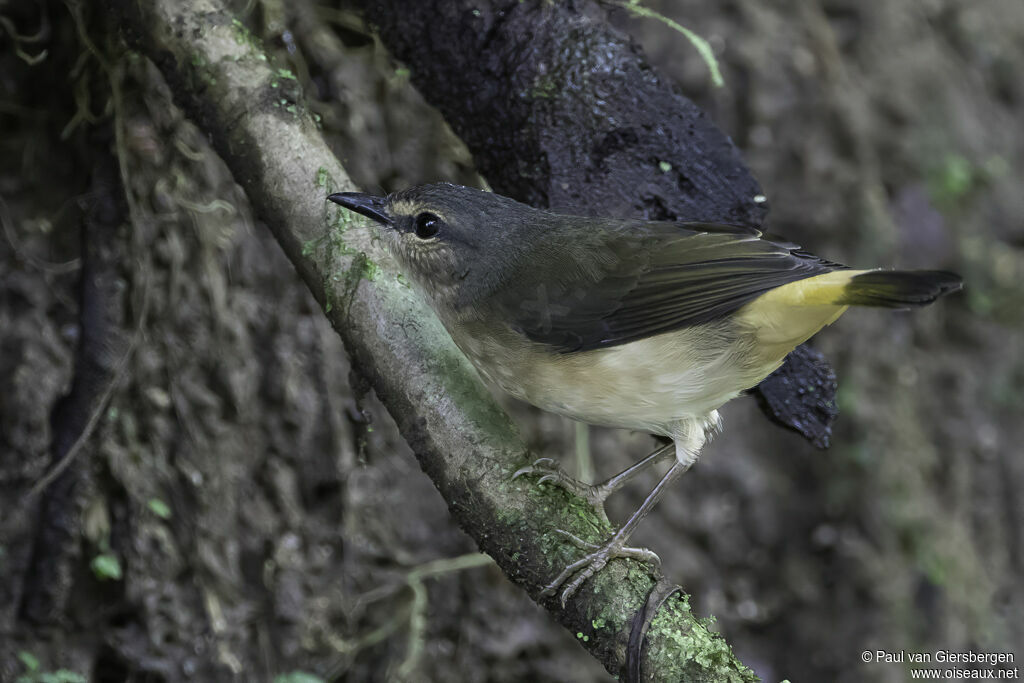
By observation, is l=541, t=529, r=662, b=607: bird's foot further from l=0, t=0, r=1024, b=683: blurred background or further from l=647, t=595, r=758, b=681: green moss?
l=0, t=0, r=1024, b=683: blurred background

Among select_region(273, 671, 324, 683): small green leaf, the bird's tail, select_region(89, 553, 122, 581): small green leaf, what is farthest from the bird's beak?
select_region(273, 671, 324, 683): small green leaf

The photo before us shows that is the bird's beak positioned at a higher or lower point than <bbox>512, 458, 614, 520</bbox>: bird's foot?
higher

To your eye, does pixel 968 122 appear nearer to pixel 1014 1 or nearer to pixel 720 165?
pixel 1014 1

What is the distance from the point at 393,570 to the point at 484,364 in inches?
60.2

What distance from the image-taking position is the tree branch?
2.08 metres

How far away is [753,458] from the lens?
4715mm

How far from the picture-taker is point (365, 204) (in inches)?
99.4

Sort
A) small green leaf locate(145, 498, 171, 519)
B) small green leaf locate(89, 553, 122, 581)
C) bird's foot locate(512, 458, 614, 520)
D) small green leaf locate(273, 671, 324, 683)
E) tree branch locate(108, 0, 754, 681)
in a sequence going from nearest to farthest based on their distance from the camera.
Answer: tree branch locate(108, 0, 754, 681) → bird's foot locate(512, 458, 614, 520) → small green leaf locate(89, 553, 122, 581) → small green leaf locate(145, 498, 171, 519) → small green leaf locate(273, 671, 324, 683)

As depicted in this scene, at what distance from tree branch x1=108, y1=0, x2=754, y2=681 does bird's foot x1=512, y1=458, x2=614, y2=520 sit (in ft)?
0.10

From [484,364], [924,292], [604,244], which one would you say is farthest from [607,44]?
[924,292]

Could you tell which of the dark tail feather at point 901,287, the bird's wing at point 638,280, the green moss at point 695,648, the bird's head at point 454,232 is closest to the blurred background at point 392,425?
the bird's head at point 454,232

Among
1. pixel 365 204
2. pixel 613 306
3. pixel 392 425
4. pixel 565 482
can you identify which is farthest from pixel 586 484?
pixel 392 425

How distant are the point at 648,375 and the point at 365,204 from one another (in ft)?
2.92

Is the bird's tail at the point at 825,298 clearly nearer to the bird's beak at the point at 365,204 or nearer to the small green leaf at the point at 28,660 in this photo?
the bird's beak at the point at 365,204
